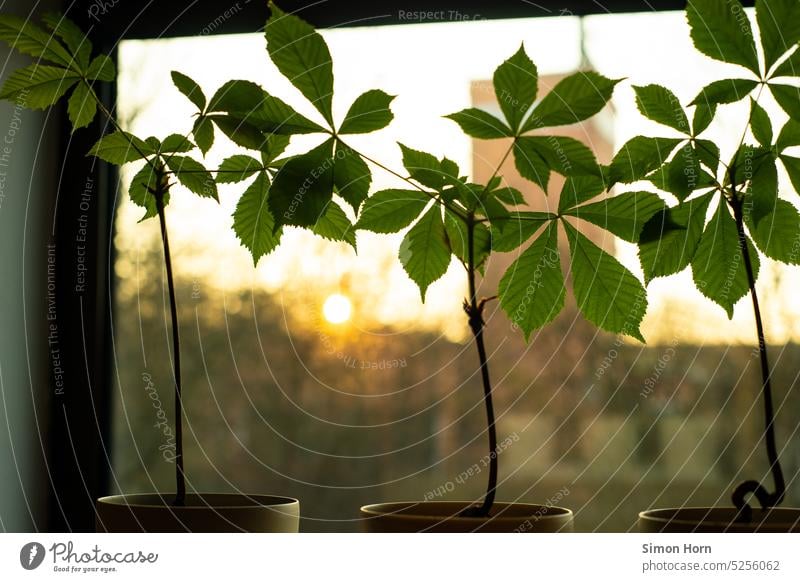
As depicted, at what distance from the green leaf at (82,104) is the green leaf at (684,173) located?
52 centimetres

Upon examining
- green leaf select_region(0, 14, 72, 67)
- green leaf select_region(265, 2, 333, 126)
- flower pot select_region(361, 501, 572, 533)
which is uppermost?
green leaf select_region(0, 14, 72, 67)

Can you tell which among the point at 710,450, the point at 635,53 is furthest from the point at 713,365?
the point at 635,53

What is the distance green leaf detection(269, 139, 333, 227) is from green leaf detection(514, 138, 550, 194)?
0.50ft

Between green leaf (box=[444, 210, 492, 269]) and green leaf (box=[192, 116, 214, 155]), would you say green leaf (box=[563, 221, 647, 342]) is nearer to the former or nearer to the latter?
green leaf (box=[444, 210, 492, 269])

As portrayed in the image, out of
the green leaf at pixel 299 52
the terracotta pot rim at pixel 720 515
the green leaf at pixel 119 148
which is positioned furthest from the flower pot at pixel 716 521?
the green leaf at pixel 119 148

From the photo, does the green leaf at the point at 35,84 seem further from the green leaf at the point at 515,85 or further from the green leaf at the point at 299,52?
the green leaf at the point at 515,85

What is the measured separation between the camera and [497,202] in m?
0.69

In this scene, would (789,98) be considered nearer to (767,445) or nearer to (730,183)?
(730,183)

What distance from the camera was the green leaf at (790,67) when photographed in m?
0.69

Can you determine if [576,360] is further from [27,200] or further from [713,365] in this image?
[27,200]

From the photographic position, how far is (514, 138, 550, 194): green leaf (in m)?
0.67

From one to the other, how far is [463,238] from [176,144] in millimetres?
278

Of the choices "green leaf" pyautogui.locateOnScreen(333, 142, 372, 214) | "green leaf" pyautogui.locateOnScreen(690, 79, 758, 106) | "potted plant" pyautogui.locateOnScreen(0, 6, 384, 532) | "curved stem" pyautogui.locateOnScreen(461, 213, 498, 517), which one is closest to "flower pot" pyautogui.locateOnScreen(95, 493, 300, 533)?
"potted plant" pyautogui.locateOnScreen(0, 6, 384, 532)

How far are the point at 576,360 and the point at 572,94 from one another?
463 millimetres
